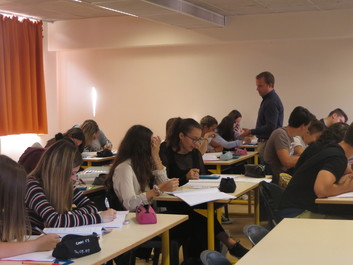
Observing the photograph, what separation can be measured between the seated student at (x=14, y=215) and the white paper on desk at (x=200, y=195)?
1.47m

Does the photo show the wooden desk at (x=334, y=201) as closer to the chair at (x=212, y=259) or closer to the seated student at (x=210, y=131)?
the chair at (x=212, y=259)

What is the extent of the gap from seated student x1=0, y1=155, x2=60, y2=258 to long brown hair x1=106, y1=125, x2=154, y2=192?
1501mm

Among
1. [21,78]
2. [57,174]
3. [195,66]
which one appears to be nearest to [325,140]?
[57,174]

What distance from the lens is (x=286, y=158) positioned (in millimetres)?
5336

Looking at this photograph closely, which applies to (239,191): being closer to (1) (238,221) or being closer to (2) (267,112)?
(1) (238,221)

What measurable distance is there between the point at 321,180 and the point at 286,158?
166 centimetres

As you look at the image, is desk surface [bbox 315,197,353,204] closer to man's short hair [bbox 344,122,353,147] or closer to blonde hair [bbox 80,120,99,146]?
man's short hair [bbox 344,122,353,147]

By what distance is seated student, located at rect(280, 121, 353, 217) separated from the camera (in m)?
3.69

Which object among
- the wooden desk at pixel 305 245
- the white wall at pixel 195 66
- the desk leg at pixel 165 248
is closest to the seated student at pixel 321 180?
the wooden desk at pixel 305 245

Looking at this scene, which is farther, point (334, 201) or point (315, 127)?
point (315, 127)

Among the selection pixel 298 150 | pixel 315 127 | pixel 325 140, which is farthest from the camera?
pixel 298 150

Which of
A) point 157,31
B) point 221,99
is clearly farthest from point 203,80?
point 157,31

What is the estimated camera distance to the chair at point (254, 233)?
8.94ft

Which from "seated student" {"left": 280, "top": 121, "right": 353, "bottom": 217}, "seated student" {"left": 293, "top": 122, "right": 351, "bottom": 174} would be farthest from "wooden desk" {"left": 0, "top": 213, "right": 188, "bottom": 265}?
"seated student" {"left": 293, "top": 122, "right": 351, "bottom": 174}
